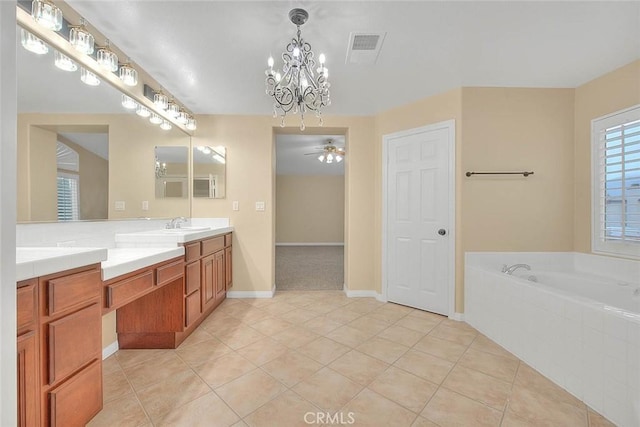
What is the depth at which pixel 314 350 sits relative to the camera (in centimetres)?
197

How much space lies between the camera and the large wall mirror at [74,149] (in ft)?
4.56

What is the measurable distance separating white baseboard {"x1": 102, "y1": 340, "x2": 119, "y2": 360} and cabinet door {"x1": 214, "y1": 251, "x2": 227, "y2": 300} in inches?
35.6

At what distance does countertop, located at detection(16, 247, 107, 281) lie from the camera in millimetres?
925

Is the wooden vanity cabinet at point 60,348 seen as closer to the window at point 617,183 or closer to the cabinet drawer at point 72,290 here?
the cabinet drawer at point 72,290

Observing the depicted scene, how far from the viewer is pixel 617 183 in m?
2.14

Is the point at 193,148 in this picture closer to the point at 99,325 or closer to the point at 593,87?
the point at 99,325

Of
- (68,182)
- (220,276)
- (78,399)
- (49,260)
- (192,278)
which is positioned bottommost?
(78,399)

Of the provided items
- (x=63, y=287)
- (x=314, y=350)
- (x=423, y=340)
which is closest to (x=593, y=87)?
(x=423, y=340)

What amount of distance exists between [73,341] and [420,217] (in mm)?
2805

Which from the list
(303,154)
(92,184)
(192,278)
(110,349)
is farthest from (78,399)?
(303,154)

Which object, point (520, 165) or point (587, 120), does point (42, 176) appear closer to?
point (520, 165)

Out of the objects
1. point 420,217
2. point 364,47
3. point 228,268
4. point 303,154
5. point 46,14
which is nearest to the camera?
point 46,14

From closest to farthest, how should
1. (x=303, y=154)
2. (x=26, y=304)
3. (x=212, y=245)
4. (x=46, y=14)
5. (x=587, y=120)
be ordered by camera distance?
(x=26, y=304), (x=46, y=14), (x=587, y=120), (x=212, y=245), (x=303, y=154)

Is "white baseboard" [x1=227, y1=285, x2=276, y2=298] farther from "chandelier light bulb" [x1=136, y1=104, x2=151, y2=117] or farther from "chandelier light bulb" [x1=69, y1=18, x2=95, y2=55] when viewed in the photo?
"chandelier light bulb" [x1=69, y1=18, x2=95, y2=55]
